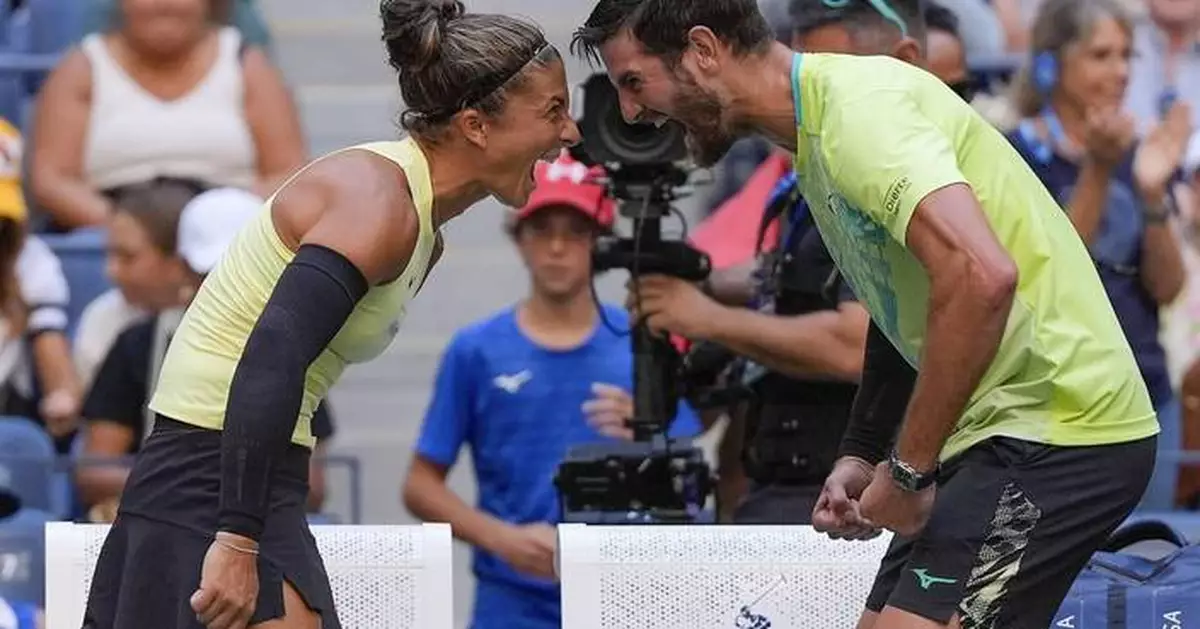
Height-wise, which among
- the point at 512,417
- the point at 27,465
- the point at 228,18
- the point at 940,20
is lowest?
the point at 27,465

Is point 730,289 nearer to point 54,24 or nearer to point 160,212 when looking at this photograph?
point 160,212

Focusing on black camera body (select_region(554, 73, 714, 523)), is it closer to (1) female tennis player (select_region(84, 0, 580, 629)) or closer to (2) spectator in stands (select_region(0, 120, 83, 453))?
(1) female tennis player (select_region(84, 0, 580, 629))

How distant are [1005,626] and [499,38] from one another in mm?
1127

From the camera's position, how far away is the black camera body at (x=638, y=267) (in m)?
4.83

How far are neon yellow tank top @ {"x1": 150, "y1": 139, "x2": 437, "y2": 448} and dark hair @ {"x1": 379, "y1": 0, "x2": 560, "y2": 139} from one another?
88 mm

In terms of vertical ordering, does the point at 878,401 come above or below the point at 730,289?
below

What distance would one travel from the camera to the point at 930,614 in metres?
3.50

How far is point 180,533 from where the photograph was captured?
356 cm

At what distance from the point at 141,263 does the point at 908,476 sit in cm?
295

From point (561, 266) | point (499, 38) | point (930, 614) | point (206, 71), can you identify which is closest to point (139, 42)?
point (206, 71)

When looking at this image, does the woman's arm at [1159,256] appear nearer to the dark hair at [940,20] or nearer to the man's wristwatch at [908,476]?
the dark hair at [940,20]

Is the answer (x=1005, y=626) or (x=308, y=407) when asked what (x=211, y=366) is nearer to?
(x=308, y=407)

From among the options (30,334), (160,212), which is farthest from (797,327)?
(30,334)

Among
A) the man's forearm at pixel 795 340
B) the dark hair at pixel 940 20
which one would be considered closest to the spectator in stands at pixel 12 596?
the man's forearm at pixel 795 340
